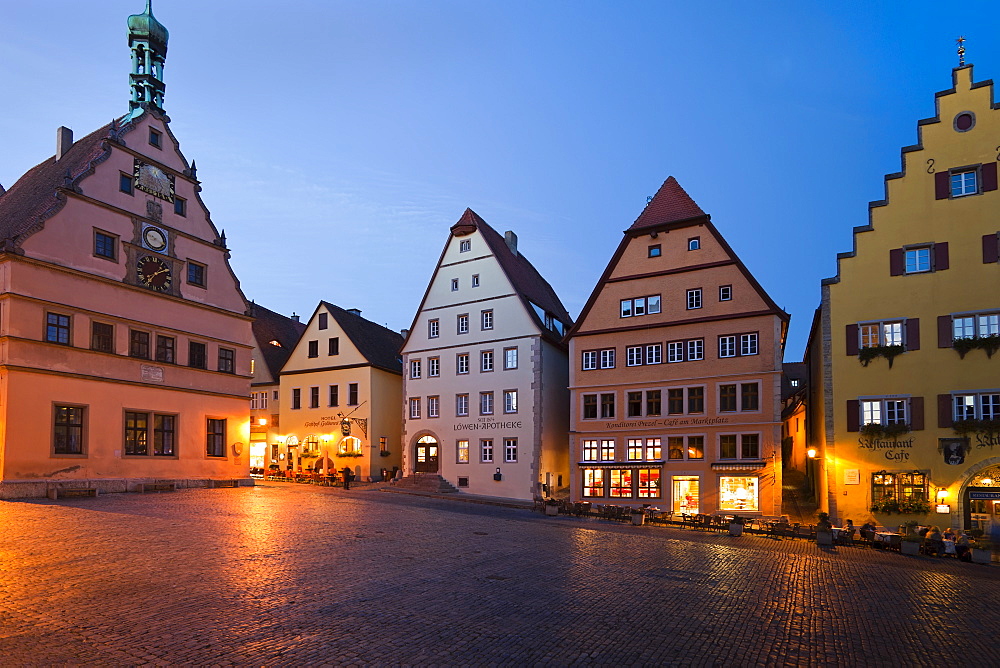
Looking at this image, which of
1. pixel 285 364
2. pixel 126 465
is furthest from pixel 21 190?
pixel 285 364

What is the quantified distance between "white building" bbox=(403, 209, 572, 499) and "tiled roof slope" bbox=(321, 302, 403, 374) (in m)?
3.62

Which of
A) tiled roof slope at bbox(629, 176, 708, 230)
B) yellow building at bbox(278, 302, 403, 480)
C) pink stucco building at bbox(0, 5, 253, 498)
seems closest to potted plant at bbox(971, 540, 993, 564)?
tiled roof slope at bbox(629, 176, 708, 230)

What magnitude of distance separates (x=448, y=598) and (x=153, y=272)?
27.2 metres

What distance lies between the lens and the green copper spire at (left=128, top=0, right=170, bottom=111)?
3888cm

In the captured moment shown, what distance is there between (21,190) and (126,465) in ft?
47.7

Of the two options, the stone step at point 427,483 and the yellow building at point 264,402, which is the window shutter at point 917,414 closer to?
the stone step at point 427,483

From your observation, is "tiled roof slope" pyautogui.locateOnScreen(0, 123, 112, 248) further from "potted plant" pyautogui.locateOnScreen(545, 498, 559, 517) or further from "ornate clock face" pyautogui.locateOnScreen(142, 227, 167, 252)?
"potted plant" pyautogui.locateOnScreen(545, 498, 559, 517)

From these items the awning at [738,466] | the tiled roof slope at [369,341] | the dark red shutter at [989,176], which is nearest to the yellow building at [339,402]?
the tiled roof slope at [369,341]

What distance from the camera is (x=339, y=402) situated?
160 feet

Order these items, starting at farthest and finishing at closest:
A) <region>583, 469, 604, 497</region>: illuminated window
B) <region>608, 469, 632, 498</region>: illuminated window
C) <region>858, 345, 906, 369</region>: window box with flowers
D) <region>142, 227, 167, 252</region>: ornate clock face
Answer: <region>583, 469, 604, 497</region>: illuminated window
<region>608, 469, 632, 498</region>: illuminated window
<region>142, 227, 167, 252</region>: ornate clock face
<region>858, 345, 906, 369</region>: window box with flowers

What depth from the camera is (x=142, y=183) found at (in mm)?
34938

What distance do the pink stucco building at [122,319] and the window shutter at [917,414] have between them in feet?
98.7

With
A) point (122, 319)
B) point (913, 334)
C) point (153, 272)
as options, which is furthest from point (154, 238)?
point (913, 334)

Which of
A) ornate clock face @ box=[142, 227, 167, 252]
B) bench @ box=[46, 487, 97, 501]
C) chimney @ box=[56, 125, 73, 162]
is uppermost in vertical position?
chimney @ box=[56, 125, 73, 162]
